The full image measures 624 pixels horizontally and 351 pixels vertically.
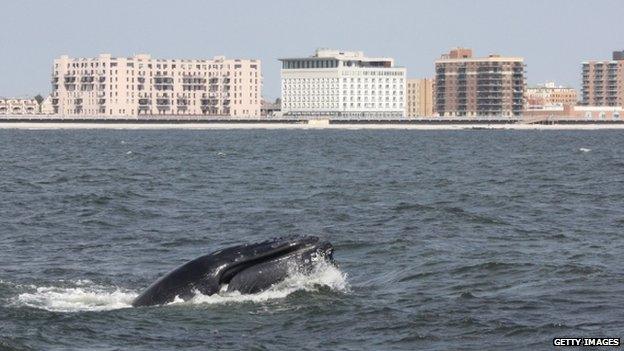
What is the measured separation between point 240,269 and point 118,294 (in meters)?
3.85

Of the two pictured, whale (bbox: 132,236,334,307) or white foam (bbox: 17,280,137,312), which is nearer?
whale (bbox: 132,236,334,307)

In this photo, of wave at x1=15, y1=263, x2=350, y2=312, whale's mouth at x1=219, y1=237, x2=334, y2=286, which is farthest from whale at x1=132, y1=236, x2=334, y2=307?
wave at x1=15, y1=263, x2=350, y2=312

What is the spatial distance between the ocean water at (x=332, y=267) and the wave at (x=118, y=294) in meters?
0.04

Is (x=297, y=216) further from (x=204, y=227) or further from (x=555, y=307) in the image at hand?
(x=555, y=307)

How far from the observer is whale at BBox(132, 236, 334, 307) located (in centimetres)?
2402

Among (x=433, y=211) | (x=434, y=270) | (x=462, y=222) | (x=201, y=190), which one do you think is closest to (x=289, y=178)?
(x=201, y=190)

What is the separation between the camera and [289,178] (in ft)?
234

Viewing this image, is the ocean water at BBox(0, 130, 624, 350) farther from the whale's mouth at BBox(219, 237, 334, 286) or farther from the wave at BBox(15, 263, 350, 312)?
the whale's mouth at BBox(219, 237, 334, 286)

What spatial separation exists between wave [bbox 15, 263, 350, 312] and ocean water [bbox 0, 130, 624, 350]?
41mm

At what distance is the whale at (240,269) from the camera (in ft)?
78.8

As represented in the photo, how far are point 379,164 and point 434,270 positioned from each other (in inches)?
2623

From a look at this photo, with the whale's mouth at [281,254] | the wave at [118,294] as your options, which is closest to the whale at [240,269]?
the whale's mouth at [281,254]

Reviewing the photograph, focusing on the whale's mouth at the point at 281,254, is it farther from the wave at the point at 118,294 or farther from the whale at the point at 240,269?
the wave at the point at 118,294

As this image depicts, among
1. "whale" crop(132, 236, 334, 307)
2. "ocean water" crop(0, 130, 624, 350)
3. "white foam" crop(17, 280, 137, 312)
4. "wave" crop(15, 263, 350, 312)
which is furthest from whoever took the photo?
"white foam" crop(17, 280, 137, 312)
